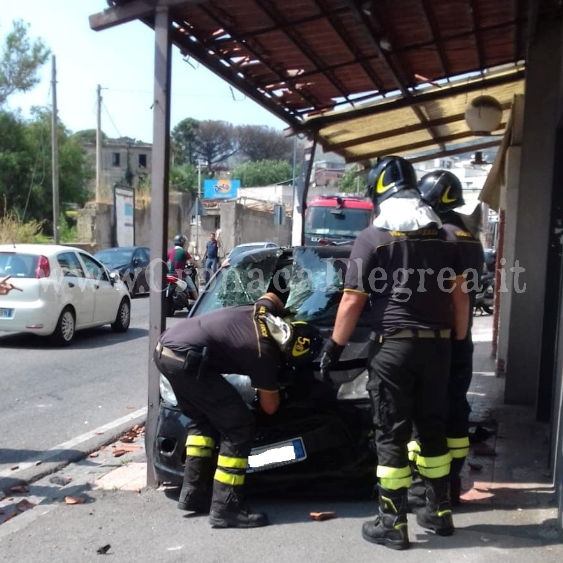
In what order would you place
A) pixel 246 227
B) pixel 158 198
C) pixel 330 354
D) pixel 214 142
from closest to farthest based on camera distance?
pixel 330 354 < pixel 158 198 < pixel 246 227 < pixel 214 142

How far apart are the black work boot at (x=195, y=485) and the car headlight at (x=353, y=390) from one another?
0.95 m

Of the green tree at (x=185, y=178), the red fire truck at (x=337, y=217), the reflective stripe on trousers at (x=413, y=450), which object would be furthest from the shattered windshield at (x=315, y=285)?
the green tree at (x=185, y=178)

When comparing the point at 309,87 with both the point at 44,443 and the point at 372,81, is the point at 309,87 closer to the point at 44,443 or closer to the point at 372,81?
the point at 372,81

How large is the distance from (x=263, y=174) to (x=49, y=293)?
7278 cm

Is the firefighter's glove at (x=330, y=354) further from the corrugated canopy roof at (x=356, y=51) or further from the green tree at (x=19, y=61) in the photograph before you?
the green tree at (x=19, y=61)

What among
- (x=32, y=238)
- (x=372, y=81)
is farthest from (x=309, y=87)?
(x=32, y=238)

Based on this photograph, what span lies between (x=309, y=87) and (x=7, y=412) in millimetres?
4789

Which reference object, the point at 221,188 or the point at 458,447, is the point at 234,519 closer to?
the point at 458,447

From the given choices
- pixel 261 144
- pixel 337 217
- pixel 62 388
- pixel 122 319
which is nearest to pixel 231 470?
pixel 62 388

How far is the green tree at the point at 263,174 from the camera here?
271 feet

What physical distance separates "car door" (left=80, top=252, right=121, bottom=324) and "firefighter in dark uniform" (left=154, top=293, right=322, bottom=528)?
29.2 feet

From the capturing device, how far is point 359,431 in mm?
4820

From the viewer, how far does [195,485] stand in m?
4.79

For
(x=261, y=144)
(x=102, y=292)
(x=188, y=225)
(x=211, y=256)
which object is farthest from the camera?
(x=261, y=144)
